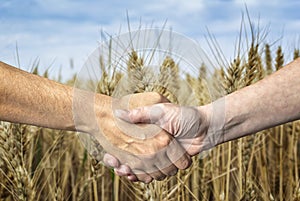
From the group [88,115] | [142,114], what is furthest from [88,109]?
[142,114]

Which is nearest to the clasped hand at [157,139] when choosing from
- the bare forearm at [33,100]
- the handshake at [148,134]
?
the handshake at [148,134]

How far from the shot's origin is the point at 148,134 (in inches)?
70.6

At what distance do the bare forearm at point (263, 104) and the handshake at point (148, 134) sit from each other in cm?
8

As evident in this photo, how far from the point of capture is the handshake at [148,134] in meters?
1.69

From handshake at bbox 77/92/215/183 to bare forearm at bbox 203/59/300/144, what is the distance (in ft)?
0.27

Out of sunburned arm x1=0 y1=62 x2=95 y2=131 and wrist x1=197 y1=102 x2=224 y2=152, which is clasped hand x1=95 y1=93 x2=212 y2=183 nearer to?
wrist x1=197 y1=102 x2=224 y2=152

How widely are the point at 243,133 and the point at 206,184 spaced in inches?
18.0

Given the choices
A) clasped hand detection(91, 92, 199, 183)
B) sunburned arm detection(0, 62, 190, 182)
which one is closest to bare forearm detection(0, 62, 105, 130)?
sunburned arm detection(0, 62, 190, 182)

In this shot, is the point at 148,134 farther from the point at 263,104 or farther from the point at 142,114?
the point at 263,104

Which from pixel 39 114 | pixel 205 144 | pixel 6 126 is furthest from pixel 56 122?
pixel 205 144

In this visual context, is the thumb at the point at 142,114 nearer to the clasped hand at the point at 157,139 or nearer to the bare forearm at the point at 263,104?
the clasped hand at the point at 157,139

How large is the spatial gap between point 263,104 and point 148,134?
0.39 metres

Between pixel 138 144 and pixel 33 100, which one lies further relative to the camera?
pixel 138 144

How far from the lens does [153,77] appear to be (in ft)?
5.62
